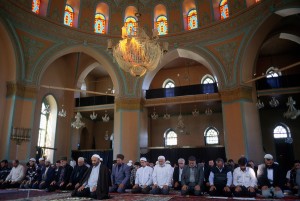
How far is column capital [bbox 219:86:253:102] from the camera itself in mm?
11080

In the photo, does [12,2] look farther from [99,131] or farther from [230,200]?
[230,200]

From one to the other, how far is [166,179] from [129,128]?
5678 mm

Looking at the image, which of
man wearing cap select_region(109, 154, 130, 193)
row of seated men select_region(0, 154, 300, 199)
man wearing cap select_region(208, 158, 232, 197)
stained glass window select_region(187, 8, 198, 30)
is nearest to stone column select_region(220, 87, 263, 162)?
row of seated men select_region(0, 154, 300, 199)

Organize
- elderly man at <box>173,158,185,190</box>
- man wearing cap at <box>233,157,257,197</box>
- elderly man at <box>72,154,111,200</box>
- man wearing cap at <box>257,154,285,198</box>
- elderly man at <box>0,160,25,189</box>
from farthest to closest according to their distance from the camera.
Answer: elderly man at <box>0,160,25,189</box> → elderly man at <box>173,158,185,190</box> → man wearing cap at <box>233,157,257,197</box> → man wearing cap at <box>257,154,285,198</box> → elderly man at <box>72,154,111,200</box>

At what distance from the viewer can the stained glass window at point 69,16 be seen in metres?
12.9

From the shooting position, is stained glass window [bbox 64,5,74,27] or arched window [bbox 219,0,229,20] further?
stained glass window [bbox 64,5,74,27]

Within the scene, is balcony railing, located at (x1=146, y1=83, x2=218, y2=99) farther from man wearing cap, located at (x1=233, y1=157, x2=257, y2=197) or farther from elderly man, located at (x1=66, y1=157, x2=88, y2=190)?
man wearing cap, located at (x1=233, y1=157, x2=257, y2=197)

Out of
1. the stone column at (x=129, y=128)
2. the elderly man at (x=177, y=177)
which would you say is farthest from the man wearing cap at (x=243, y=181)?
the stone column at (x=129, y=128)

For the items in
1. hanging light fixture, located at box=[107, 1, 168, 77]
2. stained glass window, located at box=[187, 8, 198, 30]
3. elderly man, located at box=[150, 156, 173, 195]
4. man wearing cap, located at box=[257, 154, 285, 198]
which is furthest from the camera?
stained glass window, located at box=[187, 8, 198, 30]

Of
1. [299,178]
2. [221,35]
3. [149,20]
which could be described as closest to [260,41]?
[221,35]

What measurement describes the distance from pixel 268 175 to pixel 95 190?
3.96 meters

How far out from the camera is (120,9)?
13.7 m

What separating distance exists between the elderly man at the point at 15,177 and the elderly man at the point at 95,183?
377cm

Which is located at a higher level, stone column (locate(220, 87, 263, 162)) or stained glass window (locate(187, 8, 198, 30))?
stained glass window (locate(187, 8, 198, 30))
